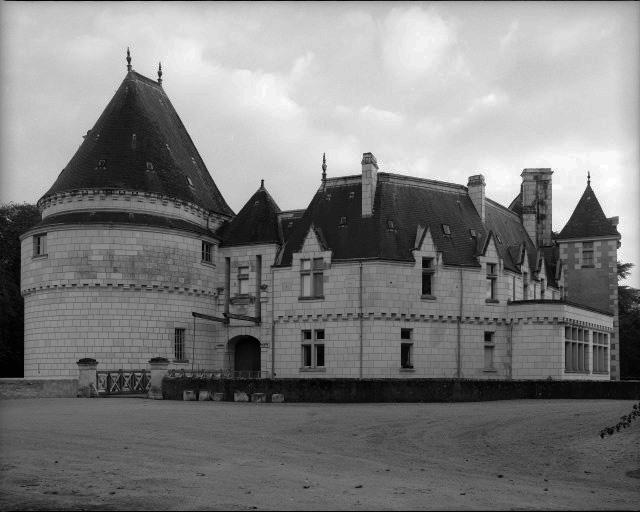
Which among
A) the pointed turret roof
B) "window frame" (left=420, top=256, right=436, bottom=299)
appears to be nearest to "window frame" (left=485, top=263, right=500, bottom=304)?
"window frame" (left=420, top=256, right=436, bottom=299)

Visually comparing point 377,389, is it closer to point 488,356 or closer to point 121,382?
point 121,382

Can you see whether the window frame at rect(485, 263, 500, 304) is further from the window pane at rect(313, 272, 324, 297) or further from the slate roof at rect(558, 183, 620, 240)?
the slate roof at rect(558, 183, 620, 240)

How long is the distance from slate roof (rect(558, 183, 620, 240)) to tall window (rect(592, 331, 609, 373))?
653 cm

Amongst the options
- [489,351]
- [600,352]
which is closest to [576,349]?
[489,351]

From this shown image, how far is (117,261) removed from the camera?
4022cm

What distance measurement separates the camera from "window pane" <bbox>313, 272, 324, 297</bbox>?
41.5 metres

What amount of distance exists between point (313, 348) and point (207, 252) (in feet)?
25.9

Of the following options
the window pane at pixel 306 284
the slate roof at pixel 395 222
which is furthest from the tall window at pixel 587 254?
the window pane at pixel 306 284

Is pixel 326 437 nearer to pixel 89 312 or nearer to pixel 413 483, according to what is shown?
pixel 413 483

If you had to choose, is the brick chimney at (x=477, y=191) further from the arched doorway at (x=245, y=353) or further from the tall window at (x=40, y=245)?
the tall window at (x=40, y=245)

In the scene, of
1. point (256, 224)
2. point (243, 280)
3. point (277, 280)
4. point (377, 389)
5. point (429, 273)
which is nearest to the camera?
point (377, 389)

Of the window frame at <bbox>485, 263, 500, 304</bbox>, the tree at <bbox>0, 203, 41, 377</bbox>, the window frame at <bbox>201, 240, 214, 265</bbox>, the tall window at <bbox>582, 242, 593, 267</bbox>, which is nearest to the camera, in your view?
the window frame at <bbox>485, 263, 500, 304</bbox>

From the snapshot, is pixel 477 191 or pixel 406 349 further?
pixel 477 191

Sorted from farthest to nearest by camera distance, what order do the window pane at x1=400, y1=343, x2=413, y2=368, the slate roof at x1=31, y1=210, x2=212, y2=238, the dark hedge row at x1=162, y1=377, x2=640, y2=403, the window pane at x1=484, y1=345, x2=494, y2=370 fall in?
the window pane at x1=484, y1=345, x2=494, y2=370, the window pane at x1=400, y1=343, x2=413, y2=368, the slate roof at x1=31, y1=210, x2=212, y2=238, the dark hedge row at x1=162, y1=377, x2=640, y2=403
